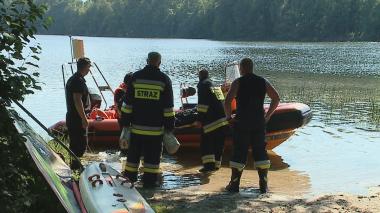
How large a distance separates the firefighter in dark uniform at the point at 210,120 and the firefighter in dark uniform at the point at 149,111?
5.50 ft

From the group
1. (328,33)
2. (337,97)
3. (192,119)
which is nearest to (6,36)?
(192,119)

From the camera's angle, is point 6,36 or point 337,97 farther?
point 337,97

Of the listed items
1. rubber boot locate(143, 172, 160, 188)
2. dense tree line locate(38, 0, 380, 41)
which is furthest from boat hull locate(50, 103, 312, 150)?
dense tree line locate(38, 0, 380, 41)

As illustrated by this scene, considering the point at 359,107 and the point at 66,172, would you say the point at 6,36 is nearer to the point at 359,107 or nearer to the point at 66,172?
the point at 66,172

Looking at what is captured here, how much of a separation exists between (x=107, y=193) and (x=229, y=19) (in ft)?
310

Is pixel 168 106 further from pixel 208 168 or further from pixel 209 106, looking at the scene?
pixel 208 168

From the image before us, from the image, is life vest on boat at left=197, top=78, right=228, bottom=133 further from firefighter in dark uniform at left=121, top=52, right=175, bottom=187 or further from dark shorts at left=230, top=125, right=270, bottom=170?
firefighter in dark uniform at left=121, top=52, right=175, bottom=187

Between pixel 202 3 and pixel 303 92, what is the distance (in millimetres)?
96162

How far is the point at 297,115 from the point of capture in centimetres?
924

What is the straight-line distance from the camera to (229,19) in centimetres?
9731

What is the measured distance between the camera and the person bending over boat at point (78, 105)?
6.80 metres

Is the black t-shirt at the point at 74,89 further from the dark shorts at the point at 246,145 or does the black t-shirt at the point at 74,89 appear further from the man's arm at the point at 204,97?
the dark shorts at the point at 246,145

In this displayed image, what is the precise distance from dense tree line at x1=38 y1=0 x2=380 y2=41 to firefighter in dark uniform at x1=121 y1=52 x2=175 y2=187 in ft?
180

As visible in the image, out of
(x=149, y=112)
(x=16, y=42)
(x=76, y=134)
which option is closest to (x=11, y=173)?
(x=16, y=42)
